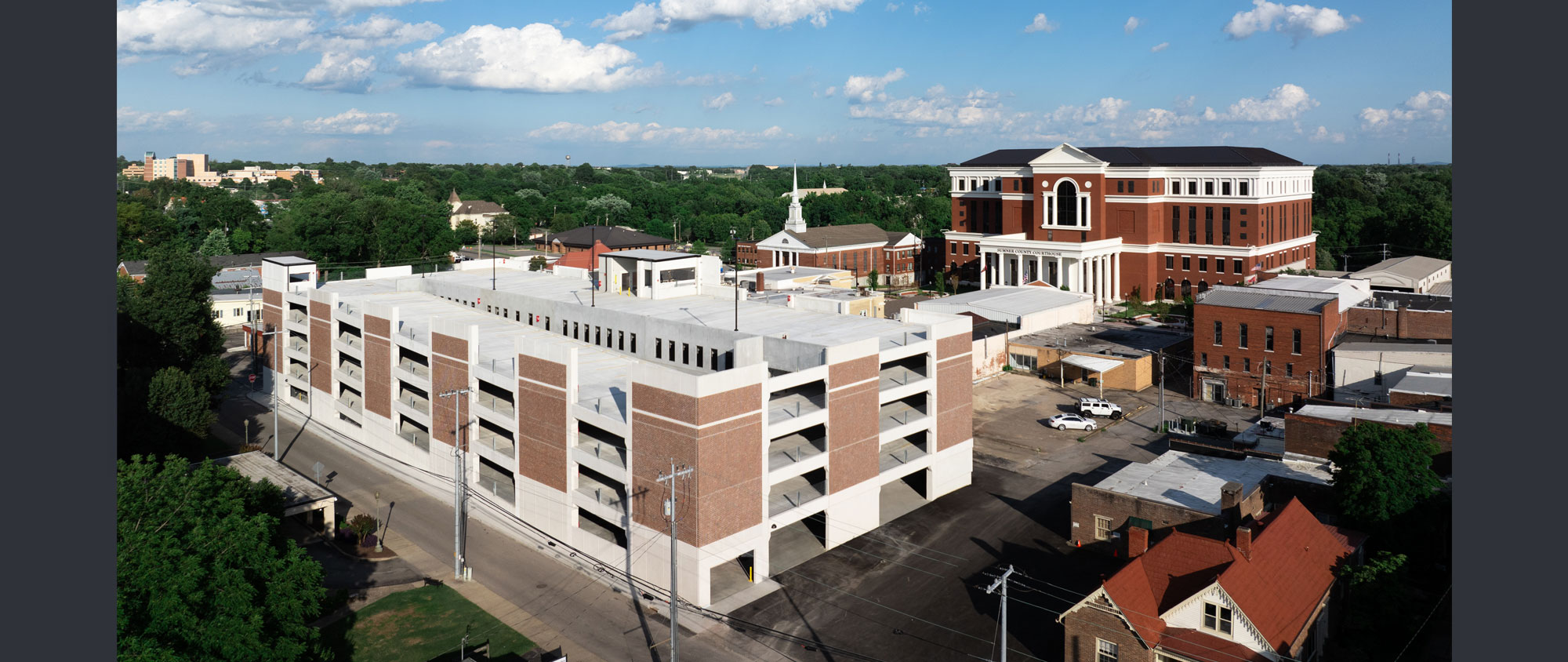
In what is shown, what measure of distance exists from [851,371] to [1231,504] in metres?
14.0

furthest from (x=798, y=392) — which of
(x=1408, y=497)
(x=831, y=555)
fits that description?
(x=1408, y=497)

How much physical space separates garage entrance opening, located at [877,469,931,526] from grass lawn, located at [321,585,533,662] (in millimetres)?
15632

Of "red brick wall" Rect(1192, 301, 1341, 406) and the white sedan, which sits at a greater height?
"red brick wall" Rect(1192, 301, 1341, 406)

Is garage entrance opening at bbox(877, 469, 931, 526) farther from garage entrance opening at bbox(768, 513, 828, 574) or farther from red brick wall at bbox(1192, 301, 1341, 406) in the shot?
red brick wall at bbox(1192, 301, 1341, 406)

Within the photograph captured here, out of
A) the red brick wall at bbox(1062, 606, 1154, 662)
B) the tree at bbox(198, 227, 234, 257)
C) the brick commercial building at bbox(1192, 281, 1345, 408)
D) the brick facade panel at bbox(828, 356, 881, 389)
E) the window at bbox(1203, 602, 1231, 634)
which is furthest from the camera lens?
the tree at bbox(198, 227, 234, 257)

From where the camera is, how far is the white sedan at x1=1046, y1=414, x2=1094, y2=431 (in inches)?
2169

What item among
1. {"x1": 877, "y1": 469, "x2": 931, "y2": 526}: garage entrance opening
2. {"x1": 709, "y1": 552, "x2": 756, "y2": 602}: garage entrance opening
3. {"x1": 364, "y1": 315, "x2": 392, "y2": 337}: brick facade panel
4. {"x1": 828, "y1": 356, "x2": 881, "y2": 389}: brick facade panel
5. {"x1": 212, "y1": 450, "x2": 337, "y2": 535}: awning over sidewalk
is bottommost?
{"x1": 709, "y1": 552, "x2": 756, "y2": 602}: garage entrance opening

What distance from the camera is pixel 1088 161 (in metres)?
94.6

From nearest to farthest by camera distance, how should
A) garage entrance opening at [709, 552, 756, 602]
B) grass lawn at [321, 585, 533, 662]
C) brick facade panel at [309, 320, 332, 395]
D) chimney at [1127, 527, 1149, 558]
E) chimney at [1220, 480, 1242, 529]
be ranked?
grass lawn at [321, 585, 533, 662]
chimney at [1127, 527, 1149, 558]
chimney at [1220, 480, 1242, 529]
garage entrance opening at [709, 552, 756, 602]
brick facade panel at [309, 320, 332, 395]

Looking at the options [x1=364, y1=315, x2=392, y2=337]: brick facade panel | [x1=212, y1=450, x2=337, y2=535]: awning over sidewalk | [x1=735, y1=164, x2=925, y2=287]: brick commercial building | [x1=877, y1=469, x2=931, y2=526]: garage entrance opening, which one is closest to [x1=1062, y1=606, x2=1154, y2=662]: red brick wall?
[x1=877, y1=469, x2=931, y2=526]: garage entrance opening

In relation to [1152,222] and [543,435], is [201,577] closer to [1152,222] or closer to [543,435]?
[543,435]

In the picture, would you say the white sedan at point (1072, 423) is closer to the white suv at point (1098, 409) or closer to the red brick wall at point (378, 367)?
the white suv at point (1098, 409)

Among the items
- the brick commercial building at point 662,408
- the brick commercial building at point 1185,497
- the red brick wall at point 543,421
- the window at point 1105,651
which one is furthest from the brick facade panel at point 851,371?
the window at point 1105,651

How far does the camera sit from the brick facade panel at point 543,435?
38438mm
